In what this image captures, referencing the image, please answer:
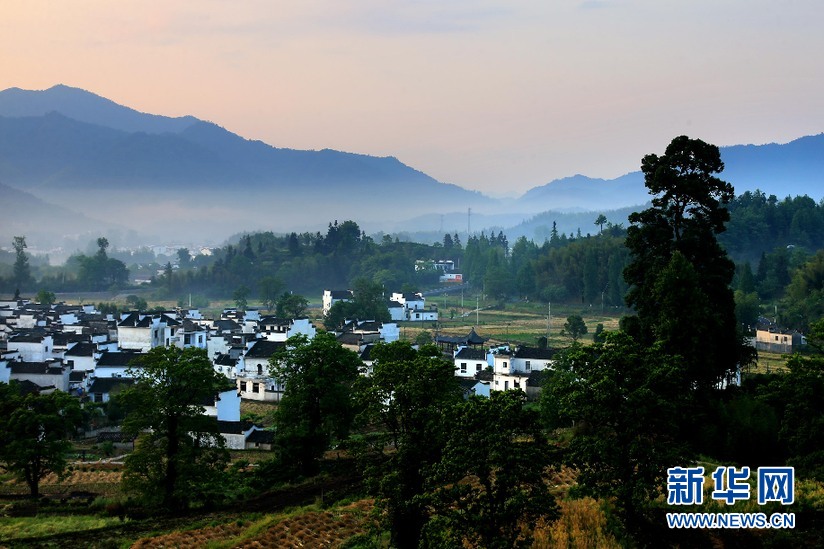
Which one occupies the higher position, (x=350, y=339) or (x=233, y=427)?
(x=350, y=339)

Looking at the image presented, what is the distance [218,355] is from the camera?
50.2m

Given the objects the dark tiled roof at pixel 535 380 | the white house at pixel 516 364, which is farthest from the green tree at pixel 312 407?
the white house at pixel 516 364

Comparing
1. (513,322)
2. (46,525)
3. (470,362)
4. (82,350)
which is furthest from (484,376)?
(513,322)

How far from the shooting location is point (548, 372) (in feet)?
120

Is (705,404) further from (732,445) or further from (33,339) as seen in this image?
(33,339)

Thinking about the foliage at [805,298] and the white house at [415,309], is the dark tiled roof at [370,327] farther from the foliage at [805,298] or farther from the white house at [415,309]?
the foliage at [805,298]

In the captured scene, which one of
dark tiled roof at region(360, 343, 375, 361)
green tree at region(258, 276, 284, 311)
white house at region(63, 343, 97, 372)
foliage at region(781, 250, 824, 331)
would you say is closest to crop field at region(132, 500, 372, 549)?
dark tiled roof at region(360, 343, 375, 361)

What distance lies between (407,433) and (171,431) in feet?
32.3

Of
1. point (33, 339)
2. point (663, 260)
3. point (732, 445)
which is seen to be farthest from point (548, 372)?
point (33, 339)

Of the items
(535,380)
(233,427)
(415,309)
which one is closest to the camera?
(233,427)

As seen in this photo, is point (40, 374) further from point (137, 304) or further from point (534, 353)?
point (137, 304)

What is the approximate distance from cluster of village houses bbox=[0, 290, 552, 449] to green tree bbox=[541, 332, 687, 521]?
20068 millimetres

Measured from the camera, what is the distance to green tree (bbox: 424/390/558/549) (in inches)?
508

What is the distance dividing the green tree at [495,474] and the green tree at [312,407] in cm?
1268
